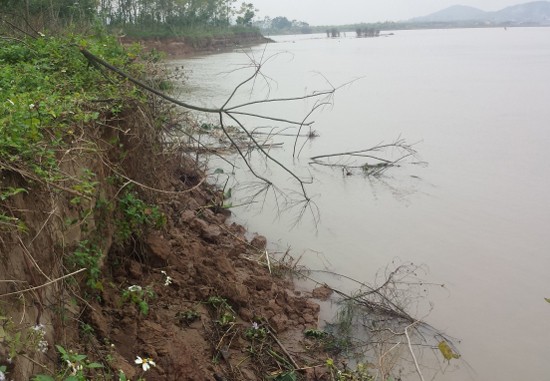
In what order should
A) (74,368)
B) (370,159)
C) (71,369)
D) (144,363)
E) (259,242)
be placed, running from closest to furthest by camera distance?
(74,368) → (71,369) → (144,363) → (259,242) → (370,159)

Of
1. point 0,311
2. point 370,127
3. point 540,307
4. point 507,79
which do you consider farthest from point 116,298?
point 507,79

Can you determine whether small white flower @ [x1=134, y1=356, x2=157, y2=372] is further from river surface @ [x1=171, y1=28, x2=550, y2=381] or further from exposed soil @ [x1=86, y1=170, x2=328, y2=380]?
river surface @ [x1=171, y1=28, x2=550, y2=381]

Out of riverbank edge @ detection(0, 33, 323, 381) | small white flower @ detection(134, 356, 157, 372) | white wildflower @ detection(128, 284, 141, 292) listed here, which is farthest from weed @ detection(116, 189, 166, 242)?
small white flower @ detection(134, 356, 157, 372)

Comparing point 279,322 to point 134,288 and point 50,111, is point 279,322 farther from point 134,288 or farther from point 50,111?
point 50,111

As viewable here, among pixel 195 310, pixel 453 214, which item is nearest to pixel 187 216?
pixel 195 310

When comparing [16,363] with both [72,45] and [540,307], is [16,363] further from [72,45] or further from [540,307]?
[540,307]

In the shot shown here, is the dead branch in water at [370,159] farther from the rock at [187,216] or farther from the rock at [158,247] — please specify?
the rock at [158,247]

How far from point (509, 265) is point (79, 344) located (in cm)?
501

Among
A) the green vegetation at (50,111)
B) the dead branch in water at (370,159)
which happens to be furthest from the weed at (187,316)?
the dead branch in water at (370,159)

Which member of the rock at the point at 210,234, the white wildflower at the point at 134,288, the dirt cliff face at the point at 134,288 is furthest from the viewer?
the rock at the point at 210,234

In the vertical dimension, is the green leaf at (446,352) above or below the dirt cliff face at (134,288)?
below

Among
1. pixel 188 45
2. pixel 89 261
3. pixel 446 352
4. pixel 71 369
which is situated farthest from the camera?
pixel 188 45

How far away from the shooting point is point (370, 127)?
1273 centimetres

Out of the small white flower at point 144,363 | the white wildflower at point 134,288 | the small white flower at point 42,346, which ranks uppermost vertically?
the small white flower at point 42,346
